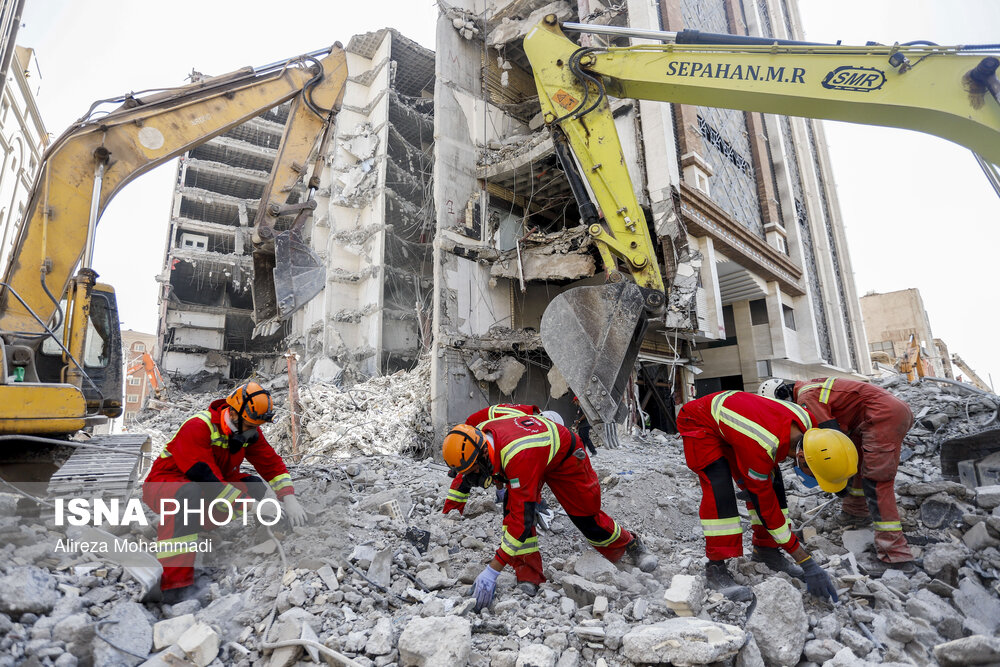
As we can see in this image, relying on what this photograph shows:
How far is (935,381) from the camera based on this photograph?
24.7ft

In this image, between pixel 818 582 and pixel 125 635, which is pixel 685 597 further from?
pixel 125 635

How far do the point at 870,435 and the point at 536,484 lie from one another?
2.39 m

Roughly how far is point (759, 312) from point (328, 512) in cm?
1277

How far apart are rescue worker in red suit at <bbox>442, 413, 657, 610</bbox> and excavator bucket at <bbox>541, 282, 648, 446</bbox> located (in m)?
1.97

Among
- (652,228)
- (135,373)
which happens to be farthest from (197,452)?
(135,373)

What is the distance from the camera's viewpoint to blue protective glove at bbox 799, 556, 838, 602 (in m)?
2.89

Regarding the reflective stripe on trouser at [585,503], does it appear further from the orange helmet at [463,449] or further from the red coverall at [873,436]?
the red coverall at [873,436]

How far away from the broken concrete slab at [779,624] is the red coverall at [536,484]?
1154 millimetres

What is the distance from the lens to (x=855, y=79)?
3947mm

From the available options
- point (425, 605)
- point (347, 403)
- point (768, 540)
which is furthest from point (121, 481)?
point (347, 403)

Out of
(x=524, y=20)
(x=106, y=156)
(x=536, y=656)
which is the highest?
(x=524, y=20)

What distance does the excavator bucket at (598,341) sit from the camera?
5574 mm

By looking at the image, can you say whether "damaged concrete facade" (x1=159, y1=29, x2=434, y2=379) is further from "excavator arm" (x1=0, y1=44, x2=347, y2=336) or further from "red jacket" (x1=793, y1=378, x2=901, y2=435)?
"red jacket" (x1=793, y1=378, x2=901, y2=435)

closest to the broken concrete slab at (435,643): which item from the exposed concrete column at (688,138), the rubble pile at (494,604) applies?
the rubble pile at (494,604)
